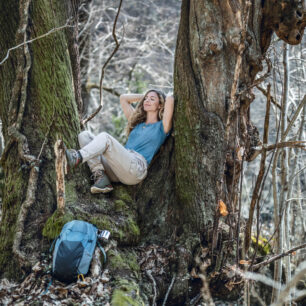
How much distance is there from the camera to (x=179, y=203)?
14.0 feet

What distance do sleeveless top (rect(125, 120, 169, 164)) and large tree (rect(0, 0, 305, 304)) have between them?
19 centimetres

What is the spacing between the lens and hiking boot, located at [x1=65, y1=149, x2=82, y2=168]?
3.80 meters

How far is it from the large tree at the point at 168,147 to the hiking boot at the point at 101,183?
10 centimetres

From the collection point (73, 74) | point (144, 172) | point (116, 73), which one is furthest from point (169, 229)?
point (116, 73)

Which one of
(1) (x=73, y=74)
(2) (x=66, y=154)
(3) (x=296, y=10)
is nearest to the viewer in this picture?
(2) (x=66, y=154)

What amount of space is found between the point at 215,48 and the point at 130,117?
1.55 m

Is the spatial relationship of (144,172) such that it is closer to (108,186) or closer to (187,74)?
(108,186)

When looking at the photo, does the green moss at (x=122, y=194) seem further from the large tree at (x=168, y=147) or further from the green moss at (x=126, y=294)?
the green moss at (x=126, y=294)


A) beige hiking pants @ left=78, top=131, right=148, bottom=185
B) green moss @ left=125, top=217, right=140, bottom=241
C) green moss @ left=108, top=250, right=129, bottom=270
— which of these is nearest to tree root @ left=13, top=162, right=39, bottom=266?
beige hiking pants @ left=78, top=131, right=148, bottom=185

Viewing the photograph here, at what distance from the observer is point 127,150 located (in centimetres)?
446

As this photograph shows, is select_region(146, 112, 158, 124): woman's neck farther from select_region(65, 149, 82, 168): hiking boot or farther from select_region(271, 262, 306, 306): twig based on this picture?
select_region(271, 262, 306, 306): twig

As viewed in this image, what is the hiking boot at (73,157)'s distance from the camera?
12.5 ft

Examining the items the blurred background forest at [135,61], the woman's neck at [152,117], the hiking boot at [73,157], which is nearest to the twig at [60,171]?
the hiking boot at [73,157]

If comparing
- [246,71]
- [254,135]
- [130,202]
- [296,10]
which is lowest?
[130,202]
